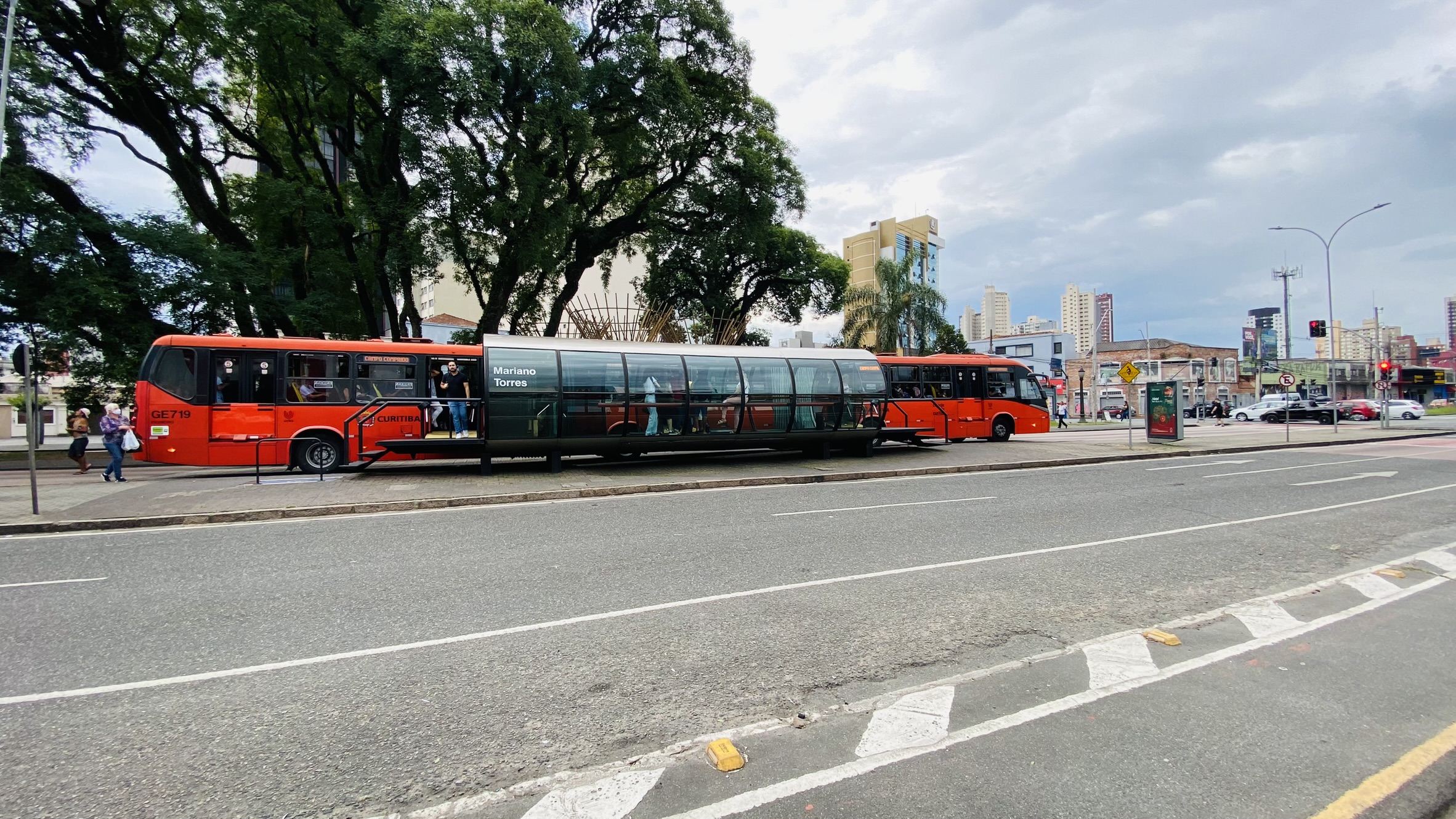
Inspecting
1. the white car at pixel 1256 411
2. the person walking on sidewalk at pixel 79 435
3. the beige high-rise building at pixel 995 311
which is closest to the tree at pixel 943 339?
the white car at pixel 1256 411

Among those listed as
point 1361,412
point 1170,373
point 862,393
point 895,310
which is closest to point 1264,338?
point 1170,373

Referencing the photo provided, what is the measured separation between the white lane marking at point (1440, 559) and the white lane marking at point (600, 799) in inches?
318

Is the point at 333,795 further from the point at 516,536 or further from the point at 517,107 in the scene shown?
the point at 517,107

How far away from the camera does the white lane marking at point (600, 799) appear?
102 inches

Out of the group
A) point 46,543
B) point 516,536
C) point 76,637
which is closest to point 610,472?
point 516,536

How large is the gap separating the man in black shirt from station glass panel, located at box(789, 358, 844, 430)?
7548mm

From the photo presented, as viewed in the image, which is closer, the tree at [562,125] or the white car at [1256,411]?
the tree at [562,125]

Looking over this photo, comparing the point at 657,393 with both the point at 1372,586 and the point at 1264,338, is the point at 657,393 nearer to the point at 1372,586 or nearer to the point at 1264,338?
the point at 1372,586

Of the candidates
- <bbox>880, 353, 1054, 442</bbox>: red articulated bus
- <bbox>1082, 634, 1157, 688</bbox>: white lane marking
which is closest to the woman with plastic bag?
<bbox>1082, 634, 1157, 688</bbox>: white lane marking

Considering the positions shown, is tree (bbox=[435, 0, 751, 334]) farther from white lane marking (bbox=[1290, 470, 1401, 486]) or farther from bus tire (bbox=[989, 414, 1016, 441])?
white lane marking (bbox=[1290, 470, 1401, 486])

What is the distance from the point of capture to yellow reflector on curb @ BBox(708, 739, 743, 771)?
2914 millimetres

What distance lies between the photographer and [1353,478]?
13.3 m

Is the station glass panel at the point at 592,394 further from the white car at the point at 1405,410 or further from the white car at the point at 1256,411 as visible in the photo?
the white car at the point at 1405,410

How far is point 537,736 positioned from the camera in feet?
10.5
